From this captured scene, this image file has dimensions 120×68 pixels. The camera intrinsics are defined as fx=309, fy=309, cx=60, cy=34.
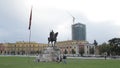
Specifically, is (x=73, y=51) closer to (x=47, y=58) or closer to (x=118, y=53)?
(x=118, y=53)

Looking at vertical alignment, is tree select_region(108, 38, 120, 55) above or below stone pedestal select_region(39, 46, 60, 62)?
above

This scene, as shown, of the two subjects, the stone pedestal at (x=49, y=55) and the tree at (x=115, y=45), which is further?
the tree at (x=115, y=45)

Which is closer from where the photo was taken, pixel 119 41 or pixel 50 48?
pixel 50 48

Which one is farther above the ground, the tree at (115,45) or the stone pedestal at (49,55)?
the tree at (115,45)

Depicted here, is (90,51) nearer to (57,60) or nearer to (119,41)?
(119,41)

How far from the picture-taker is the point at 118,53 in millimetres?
130000

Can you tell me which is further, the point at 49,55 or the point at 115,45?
the point at 115,45

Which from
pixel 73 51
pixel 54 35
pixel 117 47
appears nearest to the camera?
pixel 54 35

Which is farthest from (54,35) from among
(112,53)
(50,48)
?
(112,53)

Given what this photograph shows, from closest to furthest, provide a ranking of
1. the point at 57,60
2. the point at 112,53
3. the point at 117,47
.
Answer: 1. the point at 57,60
2. the point at 117,47
3. the point at 112,53

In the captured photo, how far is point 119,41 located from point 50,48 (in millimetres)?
70927

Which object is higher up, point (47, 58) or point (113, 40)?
point (113, 40)

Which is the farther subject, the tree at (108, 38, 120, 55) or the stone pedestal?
the tree at (108, 38, 120, 55)

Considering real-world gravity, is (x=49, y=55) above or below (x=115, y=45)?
below
